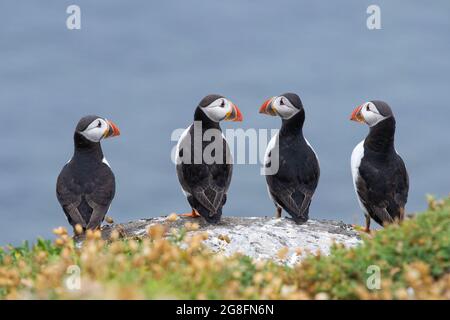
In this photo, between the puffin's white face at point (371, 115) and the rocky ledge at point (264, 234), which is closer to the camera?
the rocky ledge at point (264, 234)

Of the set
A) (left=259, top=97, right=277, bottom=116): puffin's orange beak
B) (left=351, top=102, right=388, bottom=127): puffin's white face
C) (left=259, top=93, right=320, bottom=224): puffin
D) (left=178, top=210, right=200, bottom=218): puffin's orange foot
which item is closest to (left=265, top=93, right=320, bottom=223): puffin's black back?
(left=259, top=93, right=320, bottom=224): puffin

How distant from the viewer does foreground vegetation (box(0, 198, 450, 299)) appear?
23.4 ft

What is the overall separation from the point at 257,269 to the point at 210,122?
4.48 meters

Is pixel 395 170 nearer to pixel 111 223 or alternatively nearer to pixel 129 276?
pixel 111 223

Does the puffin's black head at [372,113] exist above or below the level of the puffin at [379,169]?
above

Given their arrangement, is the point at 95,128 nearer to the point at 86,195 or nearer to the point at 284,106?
the point at 86,195

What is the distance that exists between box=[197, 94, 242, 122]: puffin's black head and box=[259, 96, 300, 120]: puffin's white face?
24.6 inches

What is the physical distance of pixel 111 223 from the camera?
496 inches

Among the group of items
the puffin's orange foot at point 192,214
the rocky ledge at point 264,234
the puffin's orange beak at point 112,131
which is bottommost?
the rocky ledge at point 264,234

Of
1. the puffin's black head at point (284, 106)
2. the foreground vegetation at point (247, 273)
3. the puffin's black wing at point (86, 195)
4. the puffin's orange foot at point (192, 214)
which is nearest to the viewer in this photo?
the foreground vegetation at point (247, 273)

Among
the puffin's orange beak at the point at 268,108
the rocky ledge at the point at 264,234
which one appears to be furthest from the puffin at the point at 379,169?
the puffin's orange beak at the point at 268,108

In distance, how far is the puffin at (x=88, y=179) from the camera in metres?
11.9

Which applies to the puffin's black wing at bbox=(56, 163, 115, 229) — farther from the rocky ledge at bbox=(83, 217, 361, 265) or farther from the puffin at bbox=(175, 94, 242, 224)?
the puffin at bbox=(175, 94, 242, 224)

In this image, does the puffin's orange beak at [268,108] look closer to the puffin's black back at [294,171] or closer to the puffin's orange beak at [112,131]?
the puffin's black back at [294,171]
